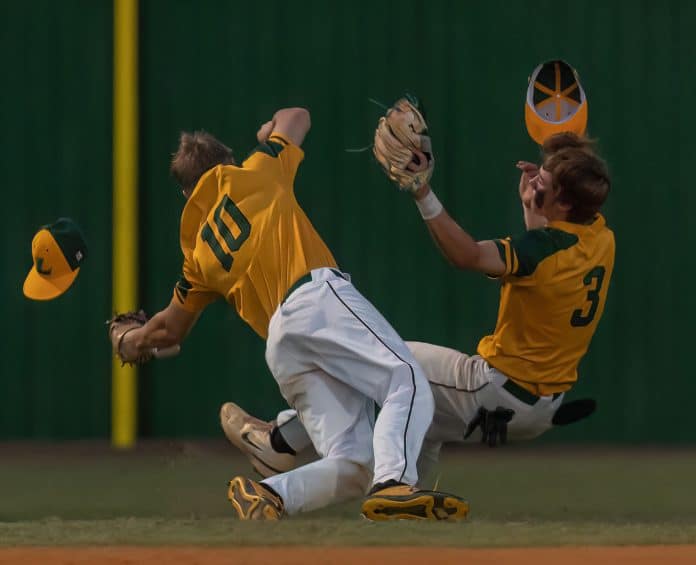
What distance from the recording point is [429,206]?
5258 mm

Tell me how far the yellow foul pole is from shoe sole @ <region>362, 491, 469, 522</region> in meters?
3.62

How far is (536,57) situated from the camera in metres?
8.33

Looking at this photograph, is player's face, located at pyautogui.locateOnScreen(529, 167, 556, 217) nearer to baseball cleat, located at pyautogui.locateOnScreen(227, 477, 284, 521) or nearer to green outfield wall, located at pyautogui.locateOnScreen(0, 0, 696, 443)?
baseball cleat, located at pyautogui.locateOnScreen(227, 477, 284, 521)

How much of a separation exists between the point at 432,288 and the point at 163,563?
4377 mm

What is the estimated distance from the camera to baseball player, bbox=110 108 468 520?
5227 mm

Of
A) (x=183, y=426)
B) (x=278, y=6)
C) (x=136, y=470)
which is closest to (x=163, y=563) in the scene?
(x=136, y=470)

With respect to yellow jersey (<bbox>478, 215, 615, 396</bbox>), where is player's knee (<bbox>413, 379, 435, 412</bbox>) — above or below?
below

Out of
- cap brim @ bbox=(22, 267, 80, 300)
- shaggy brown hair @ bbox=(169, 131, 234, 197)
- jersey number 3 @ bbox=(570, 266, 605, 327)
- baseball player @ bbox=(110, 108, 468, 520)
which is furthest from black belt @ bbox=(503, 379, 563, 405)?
cap brim @ bbox=(22, 267, 80, 300)

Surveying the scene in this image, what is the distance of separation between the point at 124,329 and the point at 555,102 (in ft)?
6.83

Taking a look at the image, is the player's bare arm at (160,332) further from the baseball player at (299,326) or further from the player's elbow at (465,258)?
the player's elbow at (465,258)

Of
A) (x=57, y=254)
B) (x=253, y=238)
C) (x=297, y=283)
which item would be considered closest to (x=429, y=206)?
(x=297, y=283)

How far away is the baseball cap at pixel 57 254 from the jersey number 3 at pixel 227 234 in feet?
3.18

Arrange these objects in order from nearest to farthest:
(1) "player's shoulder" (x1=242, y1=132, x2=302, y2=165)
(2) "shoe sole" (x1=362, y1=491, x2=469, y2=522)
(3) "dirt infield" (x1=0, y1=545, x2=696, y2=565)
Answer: (3) "dirt infield" (x1=0, y1=545, x2=696, y2=565) < (2) "shoe sole" (x1=362, y1=491, x2=469, y2=522) < (1) "player's shoulder" (x1=242, y1=132, x2=302, y2=165)

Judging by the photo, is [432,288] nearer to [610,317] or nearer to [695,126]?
[610,317]
